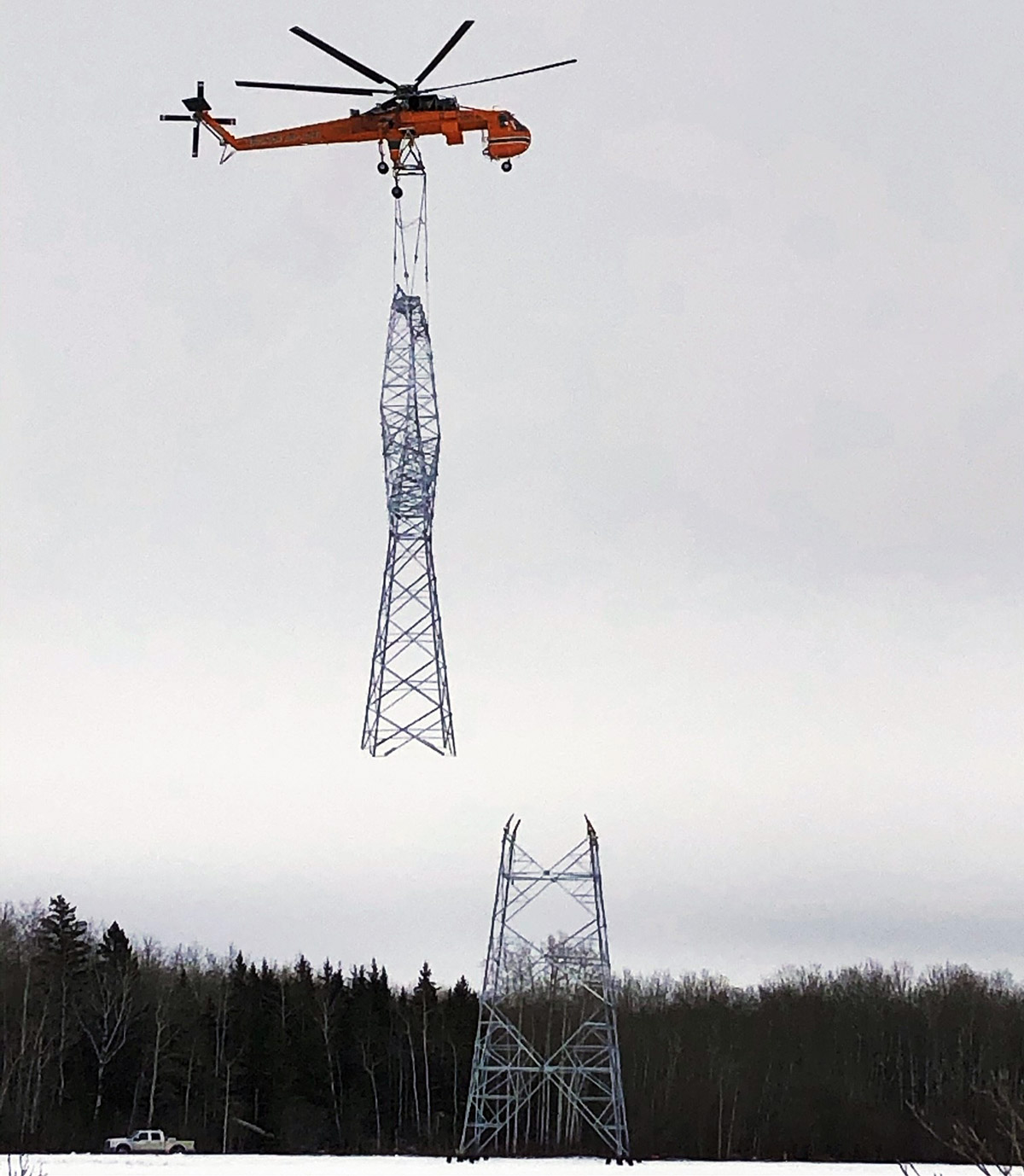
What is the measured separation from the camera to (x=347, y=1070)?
76.9 m

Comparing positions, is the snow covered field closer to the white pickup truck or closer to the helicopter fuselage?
the white pickup truck

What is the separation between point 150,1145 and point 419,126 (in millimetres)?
39420

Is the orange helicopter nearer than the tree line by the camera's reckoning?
Yes

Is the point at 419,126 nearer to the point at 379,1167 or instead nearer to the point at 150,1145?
the point at 379,1167

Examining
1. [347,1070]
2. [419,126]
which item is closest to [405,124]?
[419,126]

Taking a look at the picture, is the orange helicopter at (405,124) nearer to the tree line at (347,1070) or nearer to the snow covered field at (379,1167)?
the snow covered field at (379,1167)

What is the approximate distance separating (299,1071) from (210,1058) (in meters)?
4.03

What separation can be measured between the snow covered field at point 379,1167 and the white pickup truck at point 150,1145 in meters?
6.07

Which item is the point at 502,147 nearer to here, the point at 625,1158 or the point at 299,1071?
the point at 625,1158

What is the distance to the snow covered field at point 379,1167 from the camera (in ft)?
138

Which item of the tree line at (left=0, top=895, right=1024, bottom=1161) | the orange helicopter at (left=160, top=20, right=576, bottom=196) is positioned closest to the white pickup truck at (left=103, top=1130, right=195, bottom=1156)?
the tree line at (left=0, top=895, right=1024, bottom=1161)

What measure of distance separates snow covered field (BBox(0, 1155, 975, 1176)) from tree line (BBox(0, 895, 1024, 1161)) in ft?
39.6

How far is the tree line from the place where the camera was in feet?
227

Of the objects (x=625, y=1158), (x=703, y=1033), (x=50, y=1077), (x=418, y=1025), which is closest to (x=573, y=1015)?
(x=703, y=1033)
